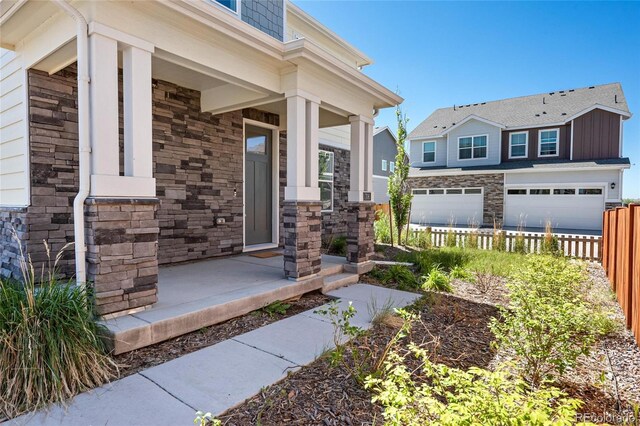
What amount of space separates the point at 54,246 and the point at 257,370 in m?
3.37

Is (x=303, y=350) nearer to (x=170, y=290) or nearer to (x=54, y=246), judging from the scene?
(x=170, y=290)

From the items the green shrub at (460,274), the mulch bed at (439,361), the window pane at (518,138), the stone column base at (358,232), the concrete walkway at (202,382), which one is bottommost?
the mulch bed at (439,361)

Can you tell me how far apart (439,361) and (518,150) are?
730 inches

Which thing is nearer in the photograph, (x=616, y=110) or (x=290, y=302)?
(x=290, y=302)

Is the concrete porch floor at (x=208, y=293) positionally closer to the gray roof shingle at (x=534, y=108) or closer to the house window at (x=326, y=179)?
the house window at (x=326, y=179)

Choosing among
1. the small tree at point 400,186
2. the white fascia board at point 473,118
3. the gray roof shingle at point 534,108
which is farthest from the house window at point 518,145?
the small tree at point 400,186

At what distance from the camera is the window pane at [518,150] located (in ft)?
60.2

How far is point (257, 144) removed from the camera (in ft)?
24.4

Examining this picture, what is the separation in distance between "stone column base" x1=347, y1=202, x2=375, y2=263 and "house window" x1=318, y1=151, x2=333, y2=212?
292cm

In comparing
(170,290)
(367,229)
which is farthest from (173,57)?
(367,229)

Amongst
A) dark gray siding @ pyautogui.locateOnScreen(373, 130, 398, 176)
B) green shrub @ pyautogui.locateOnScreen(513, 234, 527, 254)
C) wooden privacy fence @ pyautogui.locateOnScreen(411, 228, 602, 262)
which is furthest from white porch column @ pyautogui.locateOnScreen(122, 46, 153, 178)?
dark gray siding @ pyautogui.locateOnScreen(373, 130, 398, 176)

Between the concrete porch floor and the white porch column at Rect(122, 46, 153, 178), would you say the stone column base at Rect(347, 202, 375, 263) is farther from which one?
the white porch column at Rect(122, 46, 153, 178)

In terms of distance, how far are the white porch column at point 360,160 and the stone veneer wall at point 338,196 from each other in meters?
2.82

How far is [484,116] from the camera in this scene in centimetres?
1992
